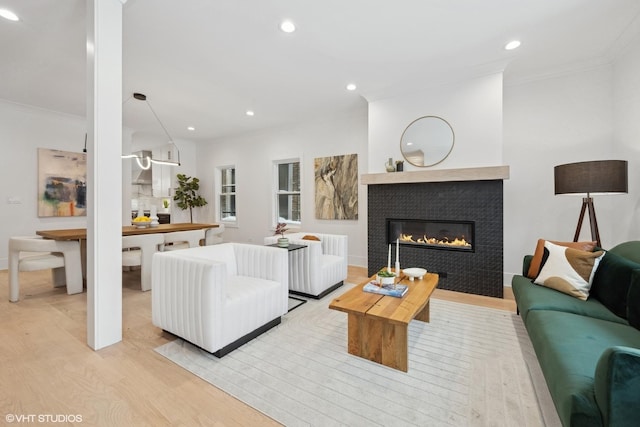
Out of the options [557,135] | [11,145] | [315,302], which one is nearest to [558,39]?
[557,135]

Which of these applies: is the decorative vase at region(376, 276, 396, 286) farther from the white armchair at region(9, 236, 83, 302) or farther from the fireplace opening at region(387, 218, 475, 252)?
the white armchair at region(9, 236, 83, 302)

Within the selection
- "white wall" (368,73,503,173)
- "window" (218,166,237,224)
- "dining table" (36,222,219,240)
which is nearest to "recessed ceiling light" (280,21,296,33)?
"white wall" (368,73,503,173)

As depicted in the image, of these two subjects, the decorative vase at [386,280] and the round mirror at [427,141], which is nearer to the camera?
the decorative vase at [386,280]

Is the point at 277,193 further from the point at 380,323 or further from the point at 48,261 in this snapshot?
the point at 380,323

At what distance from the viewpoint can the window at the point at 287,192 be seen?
5859 millimetres

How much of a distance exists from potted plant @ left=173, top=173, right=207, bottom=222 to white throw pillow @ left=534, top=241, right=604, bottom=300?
683 cm

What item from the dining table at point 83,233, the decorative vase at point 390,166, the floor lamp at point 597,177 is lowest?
the dining table at point 83,233

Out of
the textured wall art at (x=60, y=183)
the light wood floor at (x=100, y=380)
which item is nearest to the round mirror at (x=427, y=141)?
the light wood floor at (x=100, y=380)

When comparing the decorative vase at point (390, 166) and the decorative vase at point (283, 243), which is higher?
the decorative vase at point (390, 166)

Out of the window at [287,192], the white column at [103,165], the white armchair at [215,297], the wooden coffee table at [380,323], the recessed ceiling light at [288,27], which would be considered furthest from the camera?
the window at [287,192]

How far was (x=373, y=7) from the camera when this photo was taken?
2.34 m

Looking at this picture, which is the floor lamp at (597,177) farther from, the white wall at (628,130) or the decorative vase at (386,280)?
the decorative vase at (386,280)

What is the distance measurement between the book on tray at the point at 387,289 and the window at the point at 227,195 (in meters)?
5.20

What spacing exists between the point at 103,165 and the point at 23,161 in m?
4.26
